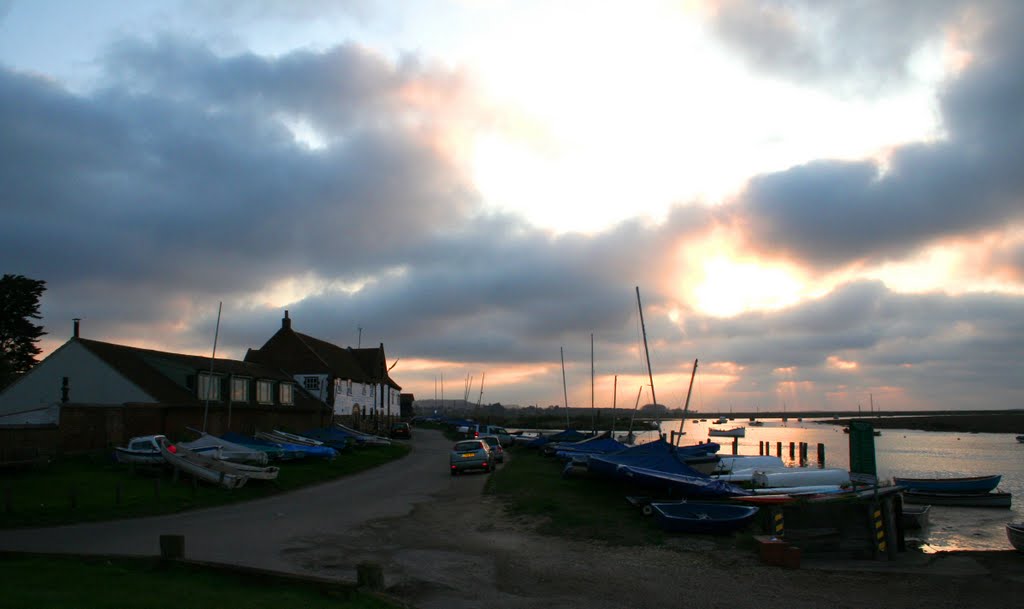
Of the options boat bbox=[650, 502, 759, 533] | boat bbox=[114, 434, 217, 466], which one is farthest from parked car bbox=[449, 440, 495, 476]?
boat bbox=[650, 502, 759, 533]

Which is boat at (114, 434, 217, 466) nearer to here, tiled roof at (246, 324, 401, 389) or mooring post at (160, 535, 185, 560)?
mooring post at (160, 535, 185, 560)

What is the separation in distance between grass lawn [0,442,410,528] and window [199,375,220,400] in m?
10.2

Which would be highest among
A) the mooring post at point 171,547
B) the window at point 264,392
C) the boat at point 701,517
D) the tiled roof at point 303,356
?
the tiled roof at point 303,356

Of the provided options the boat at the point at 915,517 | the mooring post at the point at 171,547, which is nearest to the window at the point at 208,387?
the mooring post at the point at 171,547

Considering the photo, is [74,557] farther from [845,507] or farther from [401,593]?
[845,507]

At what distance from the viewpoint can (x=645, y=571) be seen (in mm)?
16156

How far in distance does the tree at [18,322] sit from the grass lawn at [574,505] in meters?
43.1

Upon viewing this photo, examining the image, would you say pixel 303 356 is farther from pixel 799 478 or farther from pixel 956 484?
pixel 956 484

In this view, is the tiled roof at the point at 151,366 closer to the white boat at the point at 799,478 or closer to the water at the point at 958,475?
the white boat at the point at 799,478

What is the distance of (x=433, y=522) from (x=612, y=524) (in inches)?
212

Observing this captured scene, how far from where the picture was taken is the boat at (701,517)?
20.8 m

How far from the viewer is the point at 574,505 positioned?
85.5 feet

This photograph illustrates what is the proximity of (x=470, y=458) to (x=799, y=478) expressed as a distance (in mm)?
16544

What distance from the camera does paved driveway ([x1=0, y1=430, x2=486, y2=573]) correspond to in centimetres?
1611
